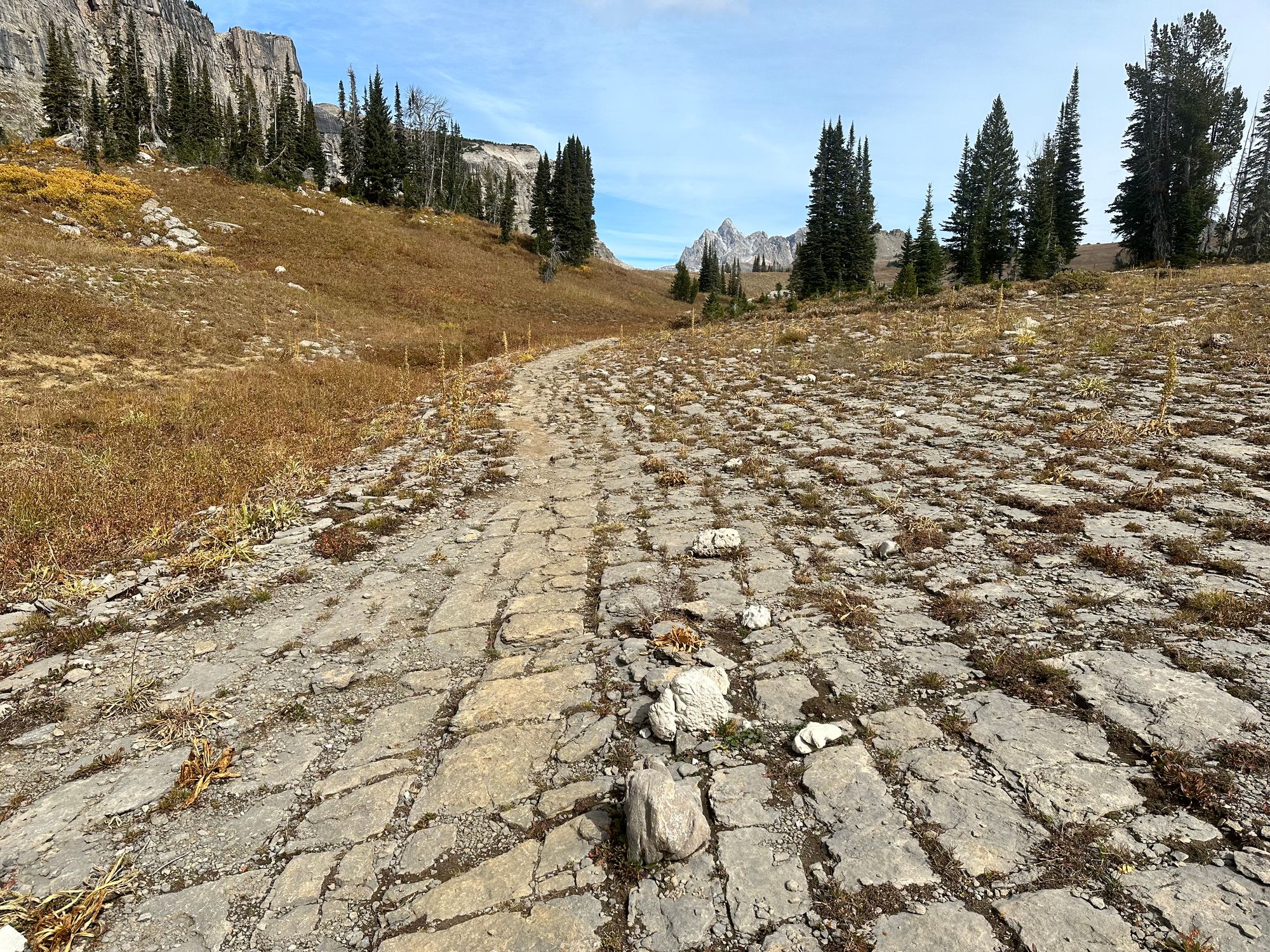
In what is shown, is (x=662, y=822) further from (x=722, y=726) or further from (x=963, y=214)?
(x=963, y=214)

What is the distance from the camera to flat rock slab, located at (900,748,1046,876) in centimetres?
273

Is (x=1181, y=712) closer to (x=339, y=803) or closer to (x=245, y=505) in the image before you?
(x=339, y=803)

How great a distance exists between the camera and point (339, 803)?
134 inches

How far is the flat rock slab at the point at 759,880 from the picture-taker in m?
2.59

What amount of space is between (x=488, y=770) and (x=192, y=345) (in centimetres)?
1830

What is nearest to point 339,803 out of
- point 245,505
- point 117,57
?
point 245,505

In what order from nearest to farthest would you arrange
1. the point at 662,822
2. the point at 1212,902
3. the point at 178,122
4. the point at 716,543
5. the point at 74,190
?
the point at 1212,902, the point at 662,822, the point at 716,543, the point at 74,190, the point at 178,122

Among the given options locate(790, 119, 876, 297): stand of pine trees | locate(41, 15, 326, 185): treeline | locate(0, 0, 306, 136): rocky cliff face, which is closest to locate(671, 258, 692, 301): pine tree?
locate(790, 119, 876, 297): stand of pine trees

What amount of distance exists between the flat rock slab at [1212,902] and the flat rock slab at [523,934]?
244cm

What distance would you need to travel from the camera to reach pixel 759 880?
109 inches

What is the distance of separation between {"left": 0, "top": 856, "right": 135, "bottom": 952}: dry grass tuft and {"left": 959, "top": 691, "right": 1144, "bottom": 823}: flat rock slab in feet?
15.6

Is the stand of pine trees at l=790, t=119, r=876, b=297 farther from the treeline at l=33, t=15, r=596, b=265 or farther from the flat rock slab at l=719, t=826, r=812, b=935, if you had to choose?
the flat rock slab at l=719, t=826, r=812, b=935

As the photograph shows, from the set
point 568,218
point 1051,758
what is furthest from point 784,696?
point 568,218

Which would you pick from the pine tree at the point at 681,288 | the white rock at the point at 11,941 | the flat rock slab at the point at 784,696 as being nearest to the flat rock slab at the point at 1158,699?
the flat rock slab at the point at 784,696
